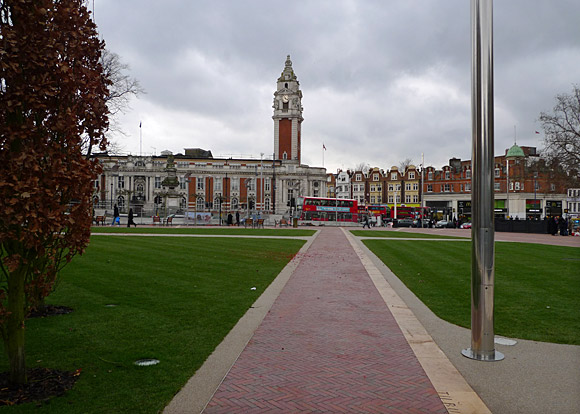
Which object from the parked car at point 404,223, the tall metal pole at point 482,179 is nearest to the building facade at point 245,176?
the parked car at point 404,223

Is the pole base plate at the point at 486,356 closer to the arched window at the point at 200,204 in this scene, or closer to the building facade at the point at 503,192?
the building facade at the point at 503,192

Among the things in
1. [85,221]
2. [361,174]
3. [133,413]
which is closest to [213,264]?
[85,221]

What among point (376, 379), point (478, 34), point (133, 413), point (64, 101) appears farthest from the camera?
point (478, 34)

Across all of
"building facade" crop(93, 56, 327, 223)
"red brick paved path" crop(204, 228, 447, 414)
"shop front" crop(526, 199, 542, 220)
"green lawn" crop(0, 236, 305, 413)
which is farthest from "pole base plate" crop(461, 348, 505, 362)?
"building facade" crop(93, 56, 327, 223)

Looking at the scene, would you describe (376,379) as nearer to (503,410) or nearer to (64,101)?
(503,410)

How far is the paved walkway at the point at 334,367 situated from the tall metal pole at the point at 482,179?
0.71 metres

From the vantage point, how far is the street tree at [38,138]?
429cm

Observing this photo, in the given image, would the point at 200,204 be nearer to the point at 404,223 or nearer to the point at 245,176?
the point at 245,176

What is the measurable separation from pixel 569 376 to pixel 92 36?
272 inches

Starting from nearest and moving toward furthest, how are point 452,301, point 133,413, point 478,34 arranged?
point 133,413 < point 478,34 < point 452,301

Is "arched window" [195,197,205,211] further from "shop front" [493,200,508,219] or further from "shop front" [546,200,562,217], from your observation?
"shop front" [546,200,562,217]

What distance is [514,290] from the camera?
1070cm

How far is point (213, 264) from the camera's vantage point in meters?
14.8

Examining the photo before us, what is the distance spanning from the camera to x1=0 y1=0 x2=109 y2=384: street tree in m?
4.29
